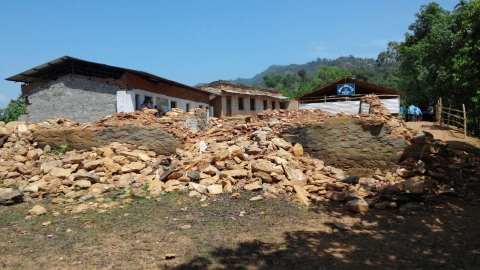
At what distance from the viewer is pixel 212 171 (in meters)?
7.62

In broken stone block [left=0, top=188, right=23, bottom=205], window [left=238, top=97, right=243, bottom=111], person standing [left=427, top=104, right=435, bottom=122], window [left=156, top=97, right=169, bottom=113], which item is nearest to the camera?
broken stone block [left=0, top=188, right=23, bottom=205]

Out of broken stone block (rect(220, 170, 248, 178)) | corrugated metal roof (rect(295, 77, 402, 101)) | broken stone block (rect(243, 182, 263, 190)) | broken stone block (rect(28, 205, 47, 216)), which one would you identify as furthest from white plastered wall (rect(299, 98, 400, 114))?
broken stone block (rect(28, 205, 47, 216))

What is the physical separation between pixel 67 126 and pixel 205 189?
5.27 metres

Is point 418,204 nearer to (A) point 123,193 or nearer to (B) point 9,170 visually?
(A) point 123,193

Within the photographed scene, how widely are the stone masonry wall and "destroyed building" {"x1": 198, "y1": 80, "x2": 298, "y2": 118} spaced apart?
10474 mm

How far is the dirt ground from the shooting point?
430 centimetres

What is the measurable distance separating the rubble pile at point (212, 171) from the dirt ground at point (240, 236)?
1.15 ft

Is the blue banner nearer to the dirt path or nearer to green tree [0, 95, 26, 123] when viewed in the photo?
the dirt path

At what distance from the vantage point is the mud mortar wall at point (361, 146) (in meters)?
8.28

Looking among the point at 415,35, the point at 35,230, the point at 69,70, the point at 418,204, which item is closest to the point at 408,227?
the point at 418,204

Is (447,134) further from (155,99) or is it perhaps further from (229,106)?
(229,106)

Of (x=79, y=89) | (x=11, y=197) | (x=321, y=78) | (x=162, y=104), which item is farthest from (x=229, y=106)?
(x=321, y=78)

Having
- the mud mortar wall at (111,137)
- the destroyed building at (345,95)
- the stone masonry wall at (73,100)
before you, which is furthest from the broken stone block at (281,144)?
the destroyed building at (345,95)

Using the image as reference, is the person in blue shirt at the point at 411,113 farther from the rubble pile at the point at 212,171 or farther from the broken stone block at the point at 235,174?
the broken stone block at the point at 235,174
